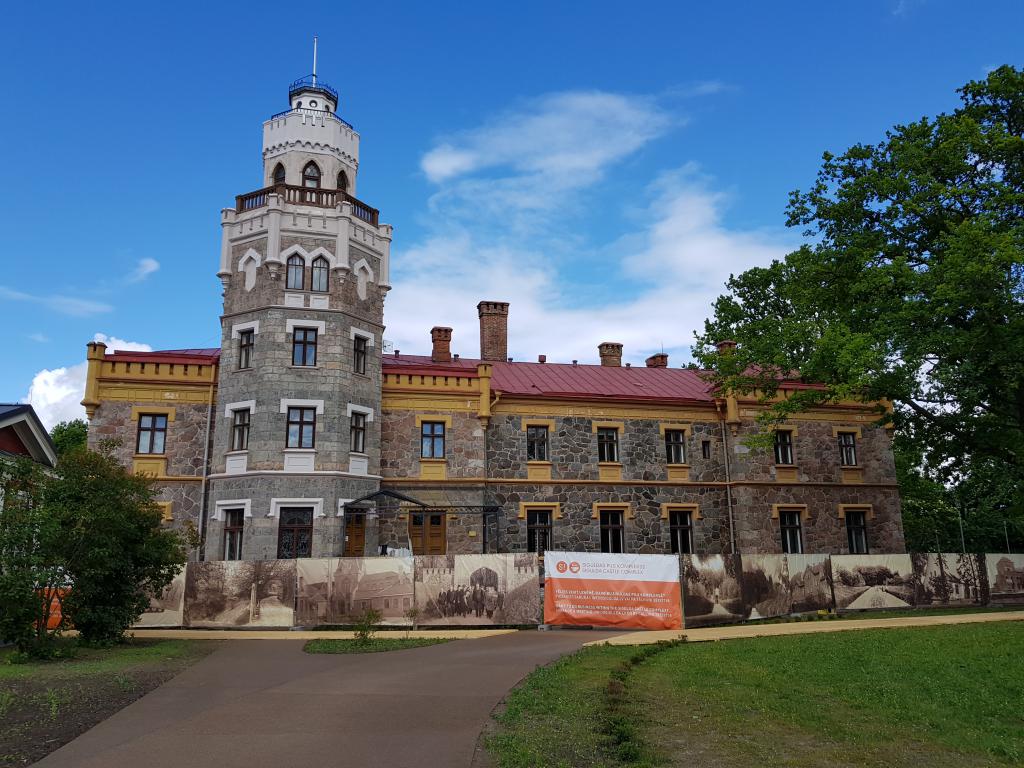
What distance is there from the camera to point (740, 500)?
28.4m

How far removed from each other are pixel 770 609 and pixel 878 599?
13.5 feet

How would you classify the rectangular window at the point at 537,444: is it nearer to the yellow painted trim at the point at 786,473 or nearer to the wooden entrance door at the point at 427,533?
the wooden entrance door at the point at 427,533

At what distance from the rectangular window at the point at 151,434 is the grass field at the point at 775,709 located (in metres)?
17.0

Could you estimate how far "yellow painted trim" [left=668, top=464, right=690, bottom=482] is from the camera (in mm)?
28531

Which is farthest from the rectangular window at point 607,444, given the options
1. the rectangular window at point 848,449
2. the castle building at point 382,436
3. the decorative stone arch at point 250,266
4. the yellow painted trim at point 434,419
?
the decorative stone arch at point 250,266

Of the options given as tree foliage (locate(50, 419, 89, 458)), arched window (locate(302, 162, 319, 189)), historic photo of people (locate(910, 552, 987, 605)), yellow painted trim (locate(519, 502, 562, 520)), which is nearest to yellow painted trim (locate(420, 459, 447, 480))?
yellow painted trim (locate(519, 502, 562, 520))

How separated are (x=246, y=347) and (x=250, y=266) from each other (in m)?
2.68

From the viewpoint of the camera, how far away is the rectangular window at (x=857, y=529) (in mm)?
29281

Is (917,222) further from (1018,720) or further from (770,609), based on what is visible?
(1018,720)

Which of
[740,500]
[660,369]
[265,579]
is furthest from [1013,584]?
[265,579]

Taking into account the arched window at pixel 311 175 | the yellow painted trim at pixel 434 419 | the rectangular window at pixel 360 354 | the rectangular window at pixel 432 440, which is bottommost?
the rectangular window at pixel 432 440

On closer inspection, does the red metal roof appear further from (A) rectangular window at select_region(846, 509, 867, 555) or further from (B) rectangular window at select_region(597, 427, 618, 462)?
(A) rectangular window at select_region(846, 509, 867, 555)

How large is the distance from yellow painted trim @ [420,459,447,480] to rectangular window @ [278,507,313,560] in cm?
416

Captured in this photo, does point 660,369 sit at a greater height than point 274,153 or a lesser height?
lesser
